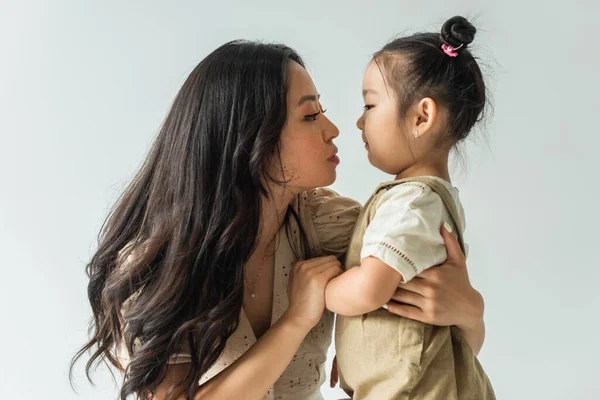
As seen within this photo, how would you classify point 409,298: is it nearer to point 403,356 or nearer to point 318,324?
point 403,356

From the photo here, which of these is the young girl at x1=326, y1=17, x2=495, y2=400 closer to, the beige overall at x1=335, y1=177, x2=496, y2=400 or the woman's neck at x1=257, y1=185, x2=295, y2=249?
the beige overall at x1=335, y1=177, x2=496, y2=400

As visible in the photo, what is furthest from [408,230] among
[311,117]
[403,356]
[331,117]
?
[331,117]

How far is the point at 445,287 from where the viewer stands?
131 cm

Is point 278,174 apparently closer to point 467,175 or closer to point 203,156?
point 203,156

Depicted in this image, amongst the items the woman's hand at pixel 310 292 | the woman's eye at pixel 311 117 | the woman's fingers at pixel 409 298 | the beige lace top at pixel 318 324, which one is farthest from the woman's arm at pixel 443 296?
the woman's eye at pixel 311 117

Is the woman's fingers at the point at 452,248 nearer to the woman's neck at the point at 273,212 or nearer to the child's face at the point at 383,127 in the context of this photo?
the child's face at the point at 383,127

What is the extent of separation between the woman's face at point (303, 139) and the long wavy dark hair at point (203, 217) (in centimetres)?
2

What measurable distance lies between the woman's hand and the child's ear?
12.8 inches

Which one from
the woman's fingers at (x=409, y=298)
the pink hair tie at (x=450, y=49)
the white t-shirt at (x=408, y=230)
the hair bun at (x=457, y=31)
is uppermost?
the hair bun at (x=457, y=31)

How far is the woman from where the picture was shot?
4.44 feet

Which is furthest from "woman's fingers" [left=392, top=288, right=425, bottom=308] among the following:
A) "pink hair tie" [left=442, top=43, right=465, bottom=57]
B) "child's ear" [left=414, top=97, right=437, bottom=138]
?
"pink hair tie" [left=442, top=43, right=465, bottom=57]

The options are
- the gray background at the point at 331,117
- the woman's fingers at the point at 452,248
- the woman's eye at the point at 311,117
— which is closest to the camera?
the woman's fingers at the point at 452,248

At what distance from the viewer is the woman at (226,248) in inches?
53.2

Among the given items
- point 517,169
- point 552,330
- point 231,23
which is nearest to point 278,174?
point 231,23
